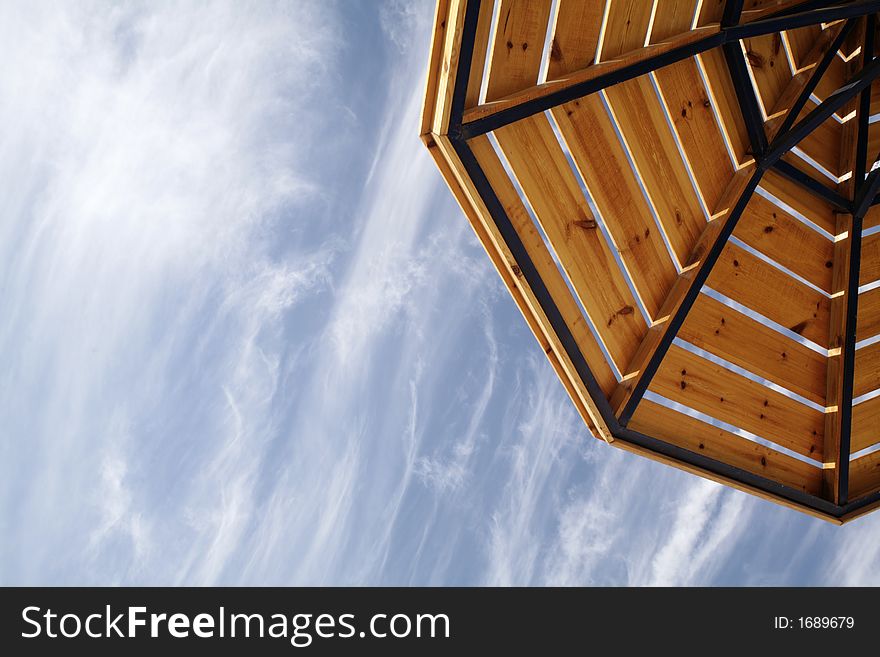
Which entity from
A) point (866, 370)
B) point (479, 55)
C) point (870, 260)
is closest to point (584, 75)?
point (479, 55)

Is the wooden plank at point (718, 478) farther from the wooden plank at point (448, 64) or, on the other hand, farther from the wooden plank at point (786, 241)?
the wooden plank at point (448, 64)

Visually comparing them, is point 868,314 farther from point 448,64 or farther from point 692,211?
point 448,64

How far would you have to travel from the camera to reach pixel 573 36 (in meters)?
3.07

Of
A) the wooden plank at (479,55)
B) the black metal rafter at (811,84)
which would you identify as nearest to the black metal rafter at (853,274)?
the black metal rafter at (811,84)

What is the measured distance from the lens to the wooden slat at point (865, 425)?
4.29m

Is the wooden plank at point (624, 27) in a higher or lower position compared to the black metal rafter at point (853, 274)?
higher

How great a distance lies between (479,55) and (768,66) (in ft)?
7.31

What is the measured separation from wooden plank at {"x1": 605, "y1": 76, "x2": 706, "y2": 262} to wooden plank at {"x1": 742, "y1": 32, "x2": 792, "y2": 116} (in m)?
0.78

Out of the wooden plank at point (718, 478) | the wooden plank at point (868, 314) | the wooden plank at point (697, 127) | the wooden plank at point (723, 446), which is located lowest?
the wooden plank at point (718, 478)

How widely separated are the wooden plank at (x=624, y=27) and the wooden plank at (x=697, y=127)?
0.27 m

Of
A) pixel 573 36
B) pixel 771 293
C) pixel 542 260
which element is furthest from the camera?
pixel 771 293
